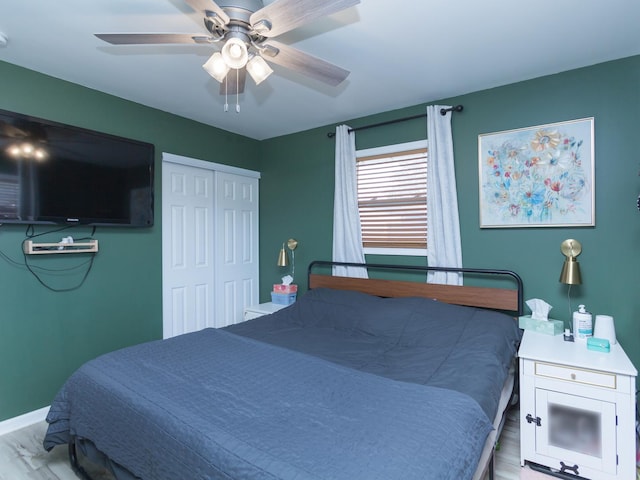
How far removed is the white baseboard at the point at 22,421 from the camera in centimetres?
234

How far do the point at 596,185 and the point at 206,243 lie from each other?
11.1 feet

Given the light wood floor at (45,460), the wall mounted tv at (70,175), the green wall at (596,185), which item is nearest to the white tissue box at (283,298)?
the green wall at (596,185)

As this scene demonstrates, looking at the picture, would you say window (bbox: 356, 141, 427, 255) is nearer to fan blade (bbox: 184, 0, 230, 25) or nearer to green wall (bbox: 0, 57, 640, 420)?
green wall (bbox: 0, 57, 640, 420)

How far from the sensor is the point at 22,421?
2.41 m

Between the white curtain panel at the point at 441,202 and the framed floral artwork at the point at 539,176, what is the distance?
225mm

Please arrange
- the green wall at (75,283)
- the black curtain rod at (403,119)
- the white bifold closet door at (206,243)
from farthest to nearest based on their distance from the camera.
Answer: the white bifold closet door at (206,243) < the black curtain rod at (403,119) < the green wall at (75,283)

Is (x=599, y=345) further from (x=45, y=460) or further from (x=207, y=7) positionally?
(x=45, y=460)

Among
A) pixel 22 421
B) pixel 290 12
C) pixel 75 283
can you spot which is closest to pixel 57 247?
pixel 75 283

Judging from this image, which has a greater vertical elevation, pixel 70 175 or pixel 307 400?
pixel 70 175

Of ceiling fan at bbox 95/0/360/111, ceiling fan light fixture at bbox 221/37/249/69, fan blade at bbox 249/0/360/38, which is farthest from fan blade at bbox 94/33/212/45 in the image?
fan blade at bbox 249/0/360/38

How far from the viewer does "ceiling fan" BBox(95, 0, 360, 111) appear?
1351 mm

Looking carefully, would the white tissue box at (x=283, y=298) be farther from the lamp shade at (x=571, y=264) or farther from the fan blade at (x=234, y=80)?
the lamp shade at (x=571, y=264)

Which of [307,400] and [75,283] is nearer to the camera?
[307,400]

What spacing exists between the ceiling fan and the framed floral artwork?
1.55m
